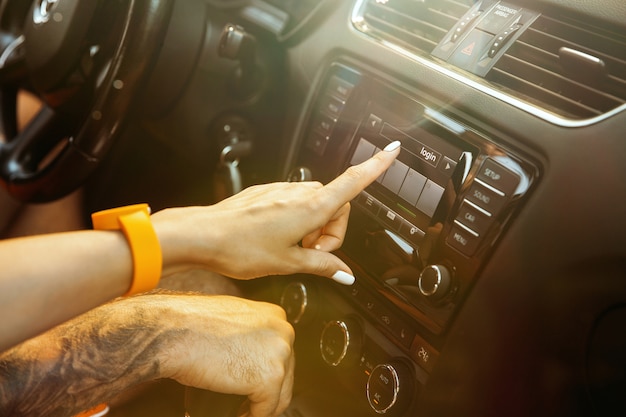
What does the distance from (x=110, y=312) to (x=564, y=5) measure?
666 mm

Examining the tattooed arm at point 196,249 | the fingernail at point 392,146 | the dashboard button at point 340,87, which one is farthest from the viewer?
the dashboard button at point 340,87

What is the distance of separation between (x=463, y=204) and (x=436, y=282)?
0.33 ft

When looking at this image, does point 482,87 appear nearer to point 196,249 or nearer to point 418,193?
point 418,193

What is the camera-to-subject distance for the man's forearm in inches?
28.8

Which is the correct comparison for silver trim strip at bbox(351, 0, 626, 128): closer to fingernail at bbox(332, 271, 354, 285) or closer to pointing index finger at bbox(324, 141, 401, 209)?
pointing index finger at bbox(324, 141, 401, 209)

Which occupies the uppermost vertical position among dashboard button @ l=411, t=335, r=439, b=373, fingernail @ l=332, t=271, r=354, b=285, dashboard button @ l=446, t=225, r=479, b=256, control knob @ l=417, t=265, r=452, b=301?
dashboard button @ l=446, t=225, r=479, b=256

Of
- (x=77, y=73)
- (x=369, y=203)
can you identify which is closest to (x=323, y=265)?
(x=369, y=203)

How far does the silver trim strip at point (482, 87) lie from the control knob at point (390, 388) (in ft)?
1.18

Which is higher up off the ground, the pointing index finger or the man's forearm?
the pointing index finger

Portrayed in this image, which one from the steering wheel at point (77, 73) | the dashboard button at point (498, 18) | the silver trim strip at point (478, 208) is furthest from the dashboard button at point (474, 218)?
the steering wheel at point (77, 73)

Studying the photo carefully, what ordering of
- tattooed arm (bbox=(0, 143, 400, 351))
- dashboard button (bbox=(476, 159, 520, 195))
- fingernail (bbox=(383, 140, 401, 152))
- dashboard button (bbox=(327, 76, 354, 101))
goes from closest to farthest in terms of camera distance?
tattooed arm (bbox=(0, 143, 400, 351)) < dashboard button (bbox=(476, 159, 520, 195)) < fingernail (bbox=(383, 140, 401, 152)) < dashboard button (bbox=(327, 76, 354, 101))

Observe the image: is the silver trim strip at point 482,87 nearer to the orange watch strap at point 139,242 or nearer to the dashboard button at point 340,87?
the dashboard button at point 340,87

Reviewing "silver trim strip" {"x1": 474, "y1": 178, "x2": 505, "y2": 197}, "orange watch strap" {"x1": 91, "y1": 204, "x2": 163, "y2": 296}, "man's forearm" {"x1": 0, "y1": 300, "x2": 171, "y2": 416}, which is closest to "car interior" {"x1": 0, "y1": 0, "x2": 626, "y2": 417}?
"silver trim strip" {"x1": 474, "y1": 178, "x2": 505, "y2": 197}

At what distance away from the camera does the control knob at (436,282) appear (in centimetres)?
77
